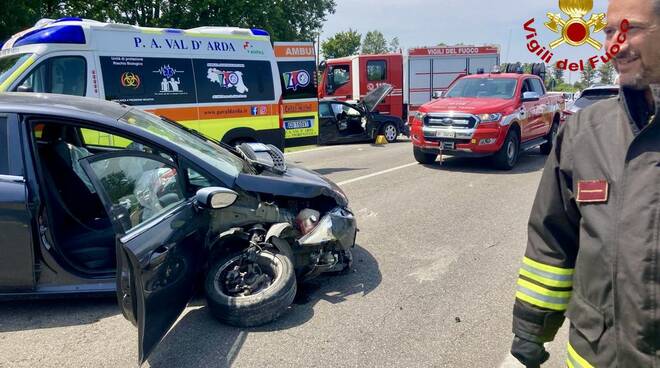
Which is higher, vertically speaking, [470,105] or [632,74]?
[632,74]

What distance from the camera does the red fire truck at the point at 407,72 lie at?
19.8 meters

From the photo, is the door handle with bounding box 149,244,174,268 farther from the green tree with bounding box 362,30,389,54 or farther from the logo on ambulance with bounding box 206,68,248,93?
the green tree with bounding box 362,30,389,54

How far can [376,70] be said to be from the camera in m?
19.8

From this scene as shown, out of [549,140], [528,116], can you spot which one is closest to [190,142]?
[528,116]

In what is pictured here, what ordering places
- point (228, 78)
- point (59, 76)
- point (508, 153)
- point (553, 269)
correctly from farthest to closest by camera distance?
point (508, 153), point (228, 78), point (59, 76), point (553, 269)

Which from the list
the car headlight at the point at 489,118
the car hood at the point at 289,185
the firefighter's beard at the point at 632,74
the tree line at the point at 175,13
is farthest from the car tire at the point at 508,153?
the tree line at the point at 175,13

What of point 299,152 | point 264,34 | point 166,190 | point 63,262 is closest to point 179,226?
point 166,190

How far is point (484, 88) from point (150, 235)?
848 cm

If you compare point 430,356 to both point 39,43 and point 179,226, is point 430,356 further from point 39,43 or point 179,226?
point 39,43

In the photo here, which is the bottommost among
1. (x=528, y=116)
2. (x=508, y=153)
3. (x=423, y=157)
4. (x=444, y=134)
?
(x=423, y=157)

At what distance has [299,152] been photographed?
12961mm

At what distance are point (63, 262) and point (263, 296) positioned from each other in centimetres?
134

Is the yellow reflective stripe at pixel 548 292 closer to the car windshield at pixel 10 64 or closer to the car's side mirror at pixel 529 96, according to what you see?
the car windshield at pixel 10 64

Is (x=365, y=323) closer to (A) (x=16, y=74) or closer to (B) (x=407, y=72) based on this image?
(A) (x=16, y=74)
